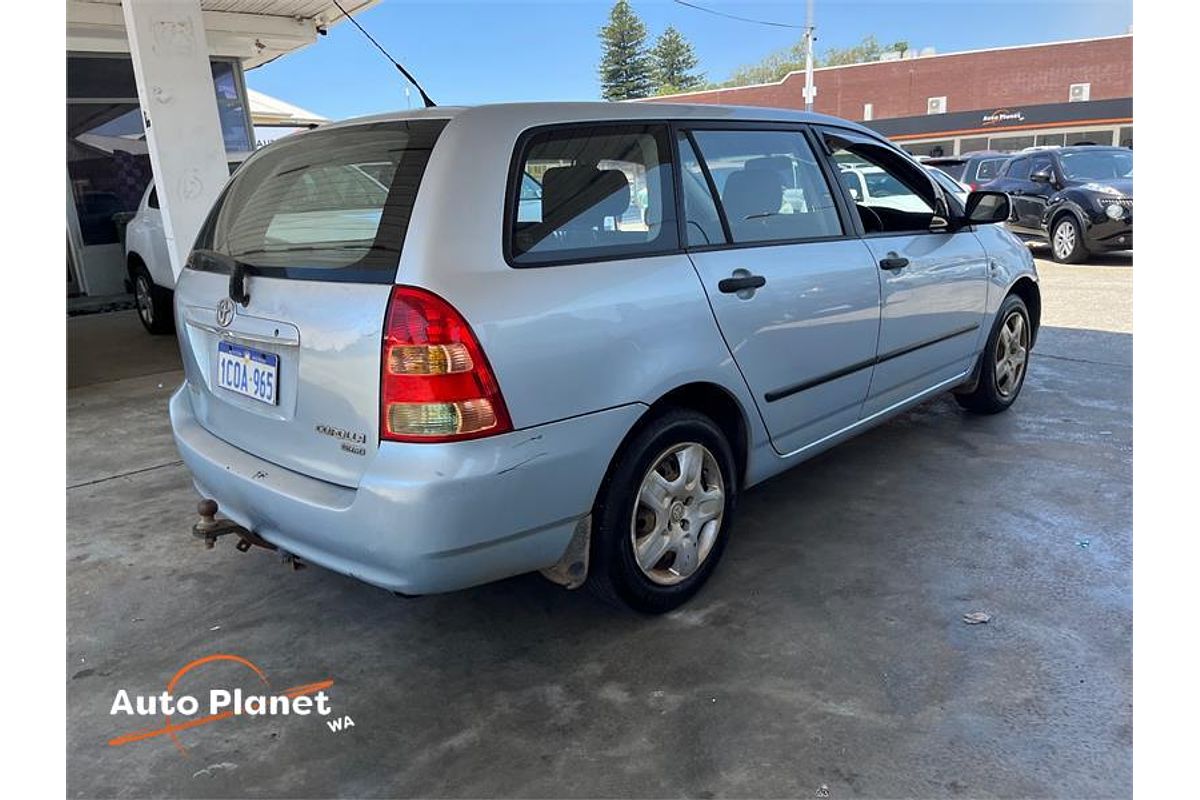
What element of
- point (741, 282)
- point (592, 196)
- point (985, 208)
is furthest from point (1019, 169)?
point (592, 196)

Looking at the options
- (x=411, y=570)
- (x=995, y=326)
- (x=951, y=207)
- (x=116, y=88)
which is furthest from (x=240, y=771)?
(x=116, y=88)

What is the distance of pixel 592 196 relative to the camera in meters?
2.59

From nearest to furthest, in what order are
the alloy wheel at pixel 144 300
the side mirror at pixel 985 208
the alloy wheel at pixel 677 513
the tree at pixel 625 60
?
the alloy wheel at pixel 677 513, the side mirror at pixel 985 208, the alloy wheel at pixel 144 300, the tree at pixel 625 60

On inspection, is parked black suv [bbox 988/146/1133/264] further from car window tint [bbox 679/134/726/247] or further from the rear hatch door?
the rear hatch door

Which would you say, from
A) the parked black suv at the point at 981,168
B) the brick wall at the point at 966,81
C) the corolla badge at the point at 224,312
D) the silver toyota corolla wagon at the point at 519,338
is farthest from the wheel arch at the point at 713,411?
the brick wall at the point at 966,81

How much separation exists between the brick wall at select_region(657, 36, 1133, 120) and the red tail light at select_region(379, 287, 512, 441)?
113 ft

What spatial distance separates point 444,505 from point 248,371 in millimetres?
876

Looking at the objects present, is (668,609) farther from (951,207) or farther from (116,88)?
(116,88)

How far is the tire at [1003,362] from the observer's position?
467 centimetres

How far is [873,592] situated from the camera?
9.82 ft

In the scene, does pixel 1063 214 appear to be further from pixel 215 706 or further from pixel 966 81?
pixel 966 81

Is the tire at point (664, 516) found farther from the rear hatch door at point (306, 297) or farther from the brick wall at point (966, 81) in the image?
the brick wall at point (966, 81)

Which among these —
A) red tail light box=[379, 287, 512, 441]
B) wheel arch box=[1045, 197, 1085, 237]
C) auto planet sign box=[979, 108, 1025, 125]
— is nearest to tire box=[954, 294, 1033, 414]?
red tail light box=[379, 287, 512, 441]

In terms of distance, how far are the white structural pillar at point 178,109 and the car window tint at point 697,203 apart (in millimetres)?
4557
